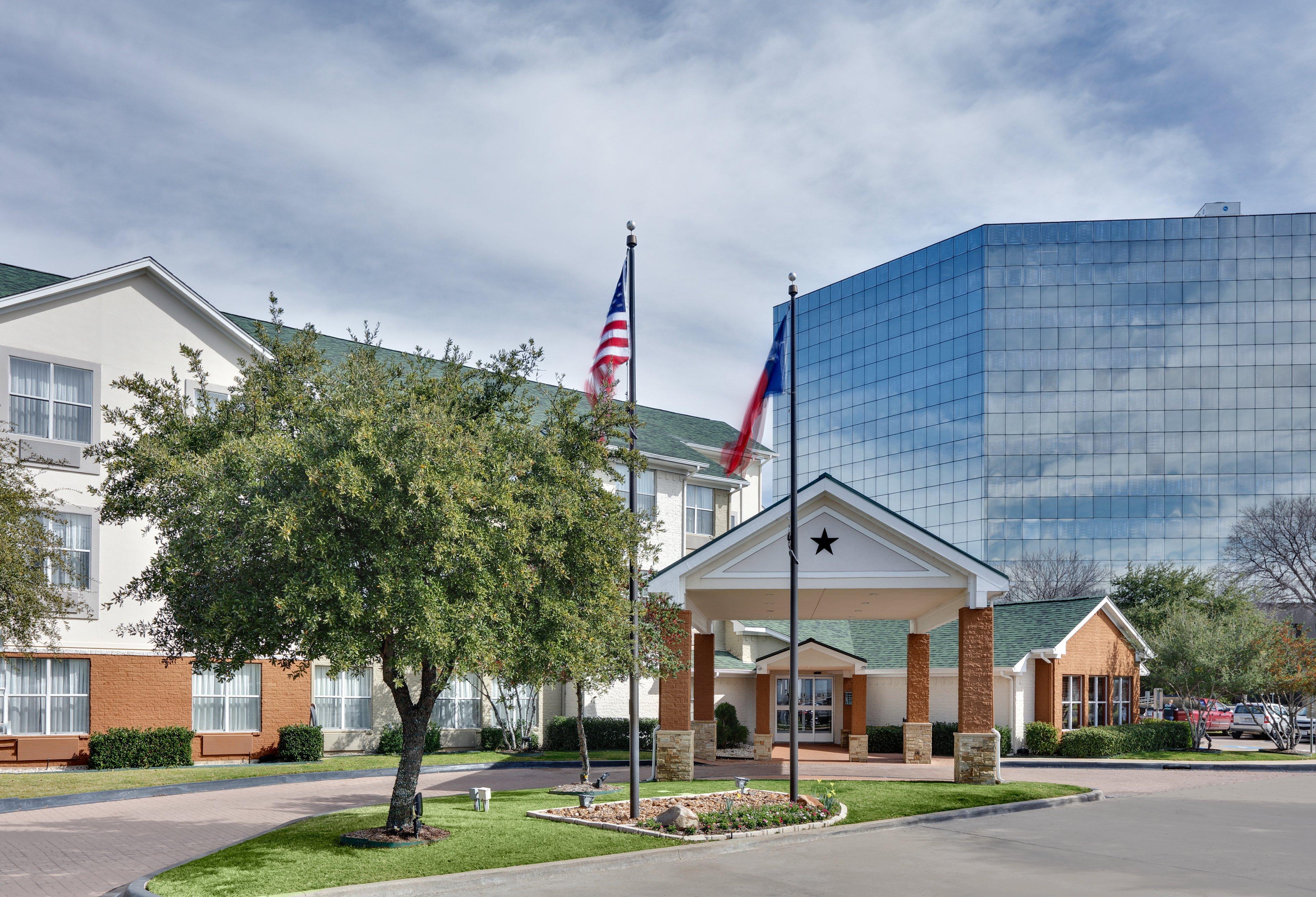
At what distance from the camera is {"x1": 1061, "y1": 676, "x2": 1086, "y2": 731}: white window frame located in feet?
127

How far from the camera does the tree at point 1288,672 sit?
38.6 metres

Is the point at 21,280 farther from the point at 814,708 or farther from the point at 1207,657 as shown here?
the point at 1207,657

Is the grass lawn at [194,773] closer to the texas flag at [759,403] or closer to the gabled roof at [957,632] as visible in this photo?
the gabled roof at [957,632]

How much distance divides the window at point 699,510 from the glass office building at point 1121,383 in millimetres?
63902

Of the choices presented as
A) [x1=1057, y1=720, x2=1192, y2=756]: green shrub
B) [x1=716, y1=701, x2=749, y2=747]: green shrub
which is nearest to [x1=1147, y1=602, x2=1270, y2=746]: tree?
[x1=1057, y1=720, x2=1192, y2=756]: green shrub

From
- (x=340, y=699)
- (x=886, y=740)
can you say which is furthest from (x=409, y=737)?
(x=886, y=740)

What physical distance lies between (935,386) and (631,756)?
9604 centimetres

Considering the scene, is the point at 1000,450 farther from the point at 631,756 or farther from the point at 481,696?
the point at 631,756

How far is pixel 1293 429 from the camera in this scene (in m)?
98.7

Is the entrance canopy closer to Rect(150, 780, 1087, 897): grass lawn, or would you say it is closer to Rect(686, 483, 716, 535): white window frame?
Rect(150, 780, 1087, 897): grass lawn

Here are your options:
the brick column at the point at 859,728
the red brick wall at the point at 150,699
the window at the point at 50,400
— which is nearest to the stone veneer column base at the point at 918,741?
the brick column at the point at 859,728

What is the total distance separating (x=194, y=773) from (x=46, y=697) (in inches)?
181

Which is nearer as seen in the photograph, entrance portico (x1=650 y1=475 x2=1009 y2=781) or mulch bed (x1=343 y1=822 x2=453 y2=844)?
mulch bed (x1=343 y1=822 x2=453 y2=844)

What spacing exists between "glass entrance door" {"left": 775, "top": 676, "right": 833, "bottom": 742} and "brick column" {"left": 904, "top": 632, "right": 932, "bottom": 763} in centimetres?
731
